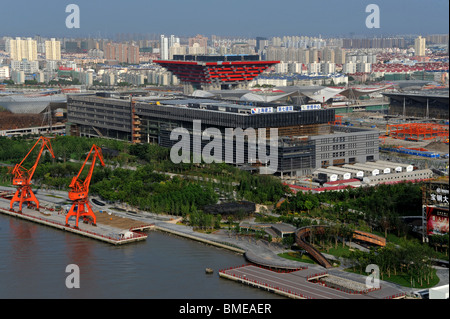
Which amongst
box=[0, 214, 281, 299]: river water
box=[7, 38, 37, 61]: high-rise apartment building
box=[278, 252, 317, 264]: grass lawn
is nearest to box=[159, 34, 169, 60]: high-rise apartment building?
box=[7, 38, 37, 61]: high-rise apartment building

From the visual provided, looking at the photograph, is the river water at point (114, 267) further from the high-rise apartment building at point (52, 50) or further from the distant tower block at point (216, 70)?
the high-rise apartment building at point (52, 50)

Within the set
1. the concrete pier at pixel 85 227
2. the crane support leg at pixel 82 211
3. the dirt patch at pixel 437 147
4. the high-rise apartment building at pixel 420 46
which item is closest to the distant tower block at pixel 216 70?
the dirt patch at pixel 437 147

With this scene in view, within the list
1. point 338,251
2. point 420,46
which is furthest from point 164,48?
point 338,251

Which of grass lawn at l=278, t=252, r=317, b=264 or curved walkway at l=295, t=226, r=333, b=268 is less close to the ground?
curved walkway at l=295, t=226, r=333, b=268

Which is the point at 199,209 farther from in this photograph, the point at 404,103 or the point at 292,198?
the point at 404,103

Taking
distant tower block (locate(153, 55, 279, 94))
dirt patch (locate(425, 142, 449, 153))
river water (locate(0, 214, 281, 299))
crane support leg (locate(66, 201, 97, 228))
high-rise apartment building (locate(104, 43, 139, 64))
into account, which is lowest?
river water (locate(0, 214, 281, 299))

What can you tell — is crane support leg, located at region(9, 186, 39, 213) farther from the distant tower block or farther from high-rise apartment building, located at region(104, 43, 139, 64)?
high-rise apartment building, located at region(104, 43, 139, 64)

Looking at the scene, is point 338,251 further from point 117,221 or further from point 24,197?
point 24,197
